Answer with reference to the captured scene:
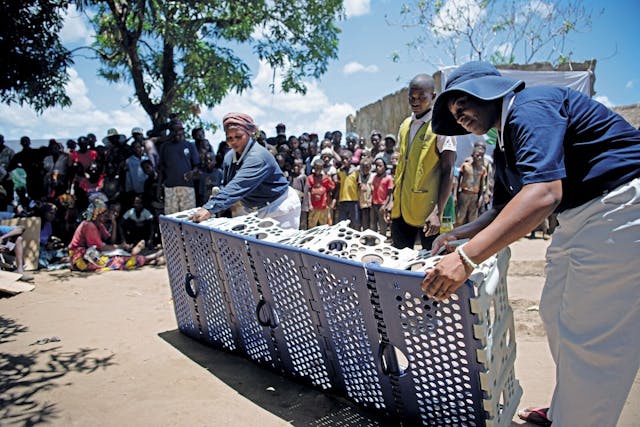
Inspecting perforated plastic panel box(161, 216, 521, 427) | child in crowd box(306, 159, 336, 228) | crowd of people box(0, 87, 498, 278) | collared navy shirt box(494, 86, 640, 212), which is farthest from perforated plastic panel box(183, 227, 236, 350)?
child in crowd box(306, 159, 336, 228)

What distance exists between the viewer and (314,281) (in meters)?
2.31

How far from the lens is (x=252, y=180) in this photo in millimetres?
3617

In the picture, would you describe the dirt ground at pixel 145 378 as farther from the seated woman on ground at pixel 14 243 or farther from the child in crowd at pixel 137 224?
the child in crowd at pixel 137 224

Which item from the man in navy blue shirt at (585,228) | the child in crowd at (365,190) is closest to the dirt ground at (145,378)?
the man in navy blue shirt at (585,228)

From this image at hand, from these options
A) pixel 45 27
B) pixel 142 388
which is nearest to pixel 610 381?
pixel 142 388

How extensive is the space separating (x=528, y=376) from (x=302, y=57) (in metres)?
8.53

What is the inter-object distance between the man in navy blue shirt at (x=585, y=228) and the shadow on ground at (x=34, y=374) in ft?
7.61

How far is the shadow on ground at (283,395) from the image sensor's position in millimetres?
2414

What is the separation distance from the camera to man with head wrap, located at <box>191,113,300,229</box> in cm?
356

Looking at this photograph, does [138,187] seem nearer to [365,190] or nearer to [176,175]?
[176,175]

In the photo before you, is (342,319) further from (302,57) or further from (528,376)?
(302,57)

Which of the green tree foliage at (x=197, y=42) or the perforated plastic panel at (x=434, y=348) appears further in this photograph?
the green tree foliage at (x=197, y=42)

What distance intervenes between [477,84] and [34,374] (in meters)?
3.21

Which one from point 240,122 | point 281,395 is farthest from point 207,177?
point 281,395
